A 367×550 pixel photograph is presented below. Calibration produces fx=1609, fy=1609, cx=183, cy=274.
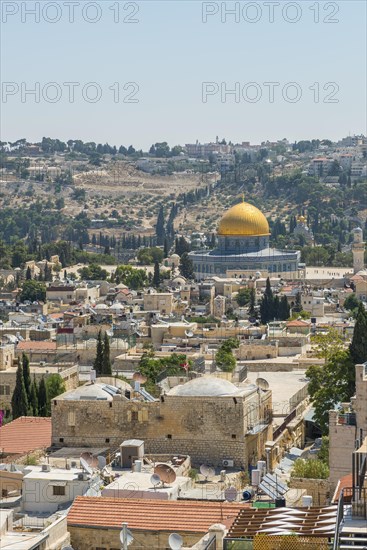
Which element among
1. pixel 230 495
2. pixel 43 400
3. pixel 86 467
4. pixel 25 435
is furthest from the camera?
pixel 43 400

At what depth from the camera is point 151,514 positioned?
Result: 15352 mm

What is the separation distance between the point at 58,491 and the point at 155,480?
108 centimetres

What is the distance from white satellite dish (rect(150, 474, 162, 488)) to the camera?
17.4 meters

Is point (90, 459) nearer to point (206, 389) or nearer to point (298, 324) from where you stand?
point (206, 389)

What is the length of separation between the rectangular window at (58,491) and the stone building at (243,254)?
59.7 metres

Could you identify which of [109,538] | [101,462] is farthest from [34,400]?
[109,538]

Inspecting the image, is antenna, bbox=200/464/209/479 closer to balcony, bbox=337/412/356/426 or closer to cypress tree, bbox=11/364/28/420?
balcony, bbox=337/412/356/426

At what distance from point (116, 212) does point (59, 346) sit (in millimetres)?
106411

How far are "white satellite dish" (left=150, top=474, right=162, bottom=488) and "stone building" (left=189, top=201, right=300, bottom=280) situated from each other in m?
59.7

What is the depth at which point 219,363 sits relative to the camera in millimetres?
38094

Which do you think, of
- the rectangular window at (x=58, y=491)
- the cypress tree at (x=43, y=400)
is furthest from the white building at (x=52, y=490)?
the cypress tree at (x=43, y=400)

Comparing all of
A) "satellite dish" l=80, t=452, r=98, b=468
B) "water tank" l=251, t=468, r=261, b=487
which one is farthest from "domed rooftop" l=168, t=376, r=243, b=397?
"water tank" l=251, t=468, r=261, b=487

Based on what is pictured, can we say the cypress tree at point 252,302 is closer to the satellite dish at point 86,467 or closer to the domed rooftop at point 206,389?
the domed rooftop at point 206,389

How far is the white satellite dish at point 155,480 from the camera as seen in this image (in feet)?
57.1
